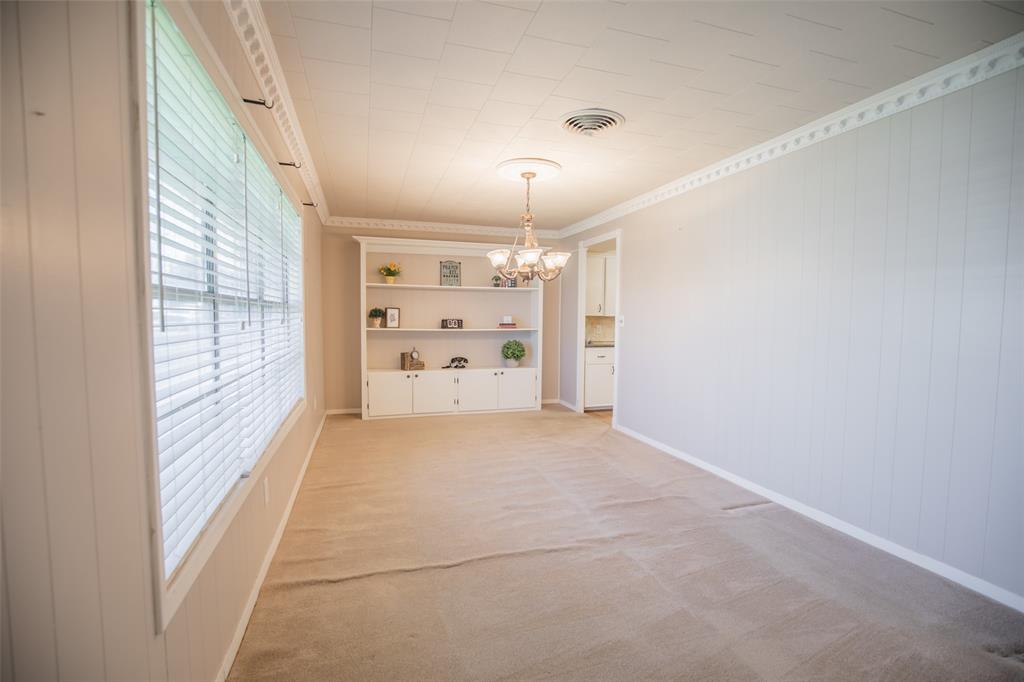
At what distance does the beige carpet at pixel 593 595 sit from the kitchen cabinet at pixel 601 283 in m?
3.30

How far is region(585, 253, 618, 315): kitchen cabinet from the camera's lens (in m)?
6.43

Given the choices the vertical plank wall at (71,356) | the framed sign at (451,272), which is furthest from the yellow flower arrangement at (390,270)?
the vertical plank wall at (71,356)

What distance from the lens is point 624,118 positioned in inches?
112

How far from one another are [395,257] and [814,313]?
15.7 feet

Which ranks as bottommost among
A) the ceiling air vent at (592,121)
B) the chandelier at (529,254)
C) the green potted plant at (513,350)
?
the green potted plant at (513,350)

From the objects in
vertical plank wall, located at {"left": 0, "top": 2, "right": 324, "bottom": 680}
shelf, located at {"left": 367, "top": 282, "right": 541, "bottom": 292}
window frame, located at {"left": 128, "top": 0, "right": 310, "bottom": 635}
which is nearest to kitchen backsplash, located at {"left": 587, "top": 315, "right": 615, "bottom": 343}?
shelf, located at {"left": 367, "top": 282, "right": 541, "bottom": 292}

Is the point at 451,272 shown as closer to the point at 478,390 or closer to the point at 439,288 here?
the point at 439,288

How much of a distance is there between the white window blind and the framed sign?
3980 mm

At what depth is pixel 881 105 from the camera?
8.53ft

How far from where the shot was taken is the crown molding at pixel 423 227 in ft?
19.6

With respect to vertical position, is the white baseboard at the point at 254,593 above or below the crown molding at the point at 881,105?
below

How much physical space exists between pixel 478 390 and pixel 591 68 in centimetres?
443

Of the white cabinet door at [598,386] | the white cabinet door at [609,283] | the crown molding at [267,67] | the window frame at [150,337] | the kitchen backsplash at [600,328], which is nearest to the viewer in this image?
the window frame at [150,337]

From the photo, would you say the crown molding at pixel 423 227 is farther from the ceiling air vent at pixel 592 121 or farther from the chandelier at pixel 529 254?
the ceiling air vent at pixel 592 121
